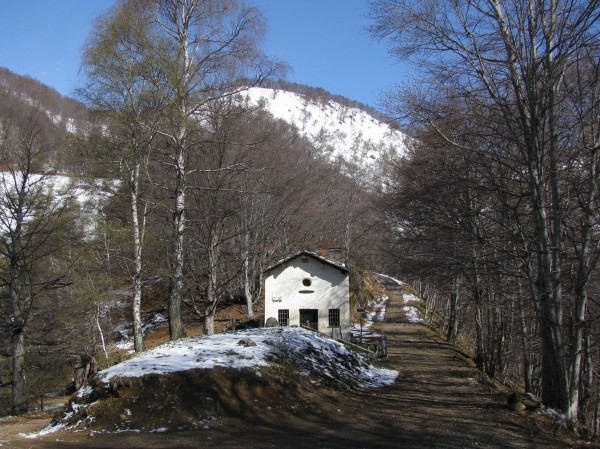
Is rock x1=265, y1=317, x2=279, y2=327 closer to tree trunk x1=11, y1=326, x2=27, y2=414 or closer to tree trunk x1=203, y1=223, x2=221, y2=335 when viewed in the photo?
tree trunk x1=203, y1=223, x2=221, y2=335

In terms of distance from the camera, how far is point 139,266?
15508mm

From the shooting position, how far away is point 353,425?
9.25m

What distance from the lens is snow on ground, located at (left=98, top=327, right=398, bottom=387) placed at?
1047 centimetres

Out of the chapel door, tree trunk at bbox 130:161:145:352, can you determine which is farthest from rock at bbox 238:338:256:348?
the chapel door

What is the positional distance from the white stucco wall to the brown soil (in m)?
13.1

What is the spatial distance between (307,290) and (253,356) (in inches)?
596

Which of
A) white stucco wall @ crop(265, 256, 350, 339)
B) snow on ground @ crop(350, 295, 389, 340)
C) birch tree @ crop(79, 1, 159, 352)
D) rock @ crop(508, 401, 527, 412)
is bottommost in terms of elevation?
rock @ crop(508, 401, 527, 412)

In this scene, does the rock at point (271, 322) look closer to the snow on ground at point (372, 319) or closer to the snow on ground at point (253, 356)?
the snow on ground at point (372, 319)

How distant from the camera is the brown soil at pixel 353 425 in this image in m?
8.07

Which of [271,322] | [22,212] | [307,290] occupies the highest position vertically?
[22,212]

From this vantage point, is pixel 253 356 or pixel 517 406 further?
pixel 253 356

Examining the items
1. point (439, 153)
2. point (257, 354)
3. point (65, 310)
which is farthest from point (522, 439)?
point (65, 310)

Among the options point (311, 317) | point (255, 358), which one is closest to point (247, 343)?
point (255, 358)

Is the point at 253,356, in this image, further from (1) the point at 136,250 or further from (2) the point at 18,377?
(2) the point at 18,377
